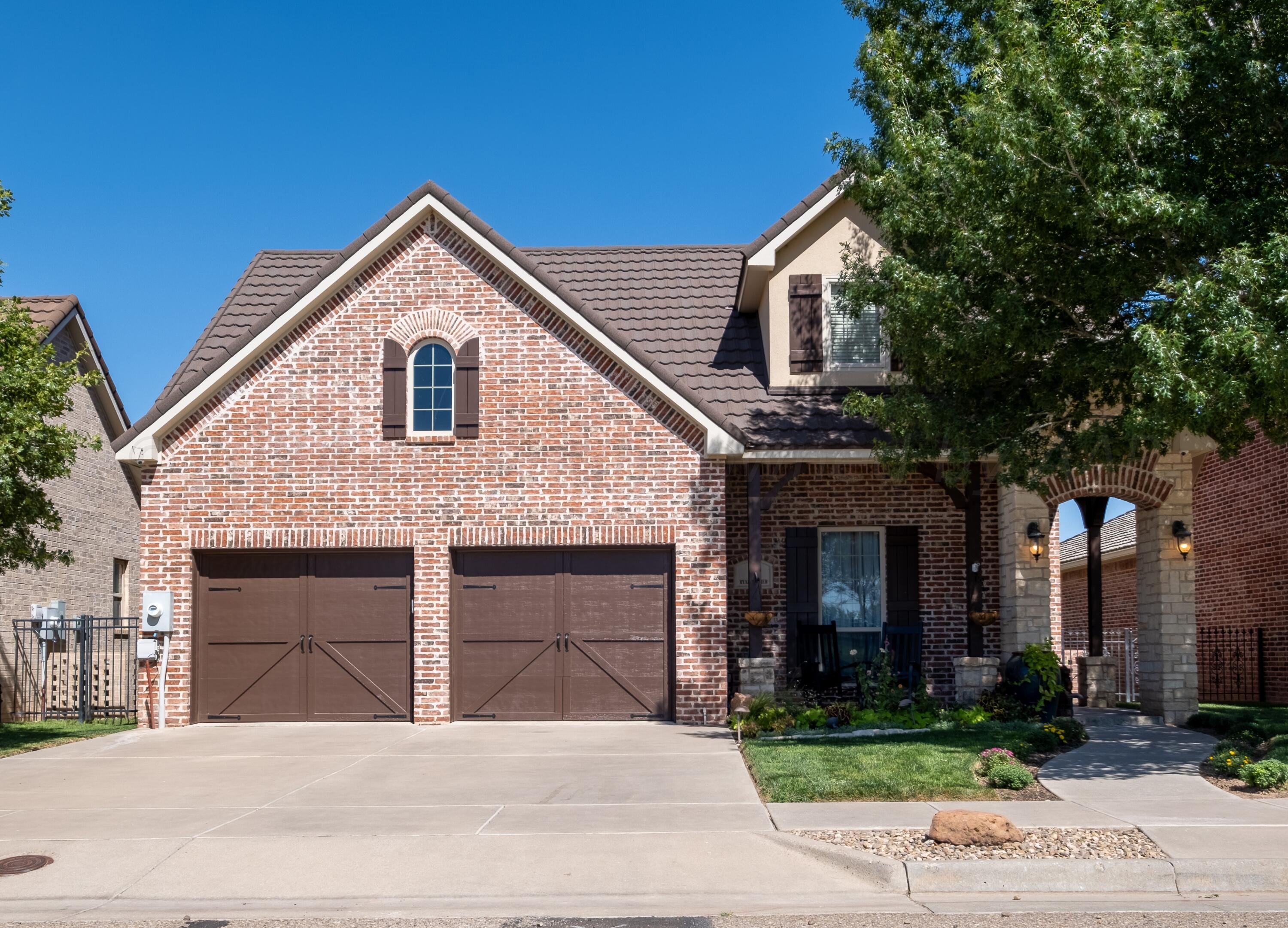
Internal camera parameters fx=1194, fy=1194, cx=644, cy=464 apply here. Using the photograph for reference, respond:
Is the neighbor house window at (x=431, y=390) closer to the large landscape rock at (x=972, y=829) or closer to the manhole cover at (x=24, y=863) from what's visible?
the manhole cover at (x=24, y=863)

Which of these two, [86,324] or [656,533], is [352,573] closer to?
[656,533]

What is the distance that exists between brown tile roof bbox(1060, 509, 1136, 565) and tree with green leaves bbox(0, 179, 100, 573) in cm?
1770

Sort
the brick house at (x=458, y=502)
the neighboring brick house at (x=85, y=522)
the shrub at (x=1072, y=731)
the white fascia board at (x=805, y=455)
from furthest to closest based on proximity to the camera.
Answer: the neighboring brick house at (x=85, y=522), the brick house at (x=458, y=502), the white fascia board at (x=805, y=455), the shrub at (x=1072, y=731)

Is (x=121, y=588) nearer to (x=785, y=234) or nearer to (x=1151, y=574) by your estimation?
(x=785, y=234)

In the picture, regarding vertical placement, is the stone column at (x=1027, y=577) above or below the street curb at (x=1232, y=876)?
above

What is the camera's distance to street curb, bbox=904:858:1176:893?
714 cm

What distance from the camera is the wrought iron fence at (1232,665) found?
63.8 ft

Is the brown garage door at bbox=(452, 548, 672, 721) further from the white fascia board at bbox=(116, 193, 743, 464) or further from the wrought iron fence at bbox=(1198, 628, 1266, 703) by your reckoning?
the wrought iron fence at bbox=(1198, 628, 1266, 703)

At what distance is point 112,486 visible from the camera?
22703 millimetres

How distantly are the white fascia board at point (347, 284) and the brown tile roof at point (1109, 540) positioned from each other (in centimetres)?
1131

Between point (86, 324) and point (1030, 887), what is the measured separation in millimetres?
20062

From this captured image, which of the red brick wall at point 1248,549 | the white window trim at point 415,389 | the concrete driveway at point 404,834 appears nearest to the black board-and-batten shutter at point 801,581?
the concrete driveway at point 404,834

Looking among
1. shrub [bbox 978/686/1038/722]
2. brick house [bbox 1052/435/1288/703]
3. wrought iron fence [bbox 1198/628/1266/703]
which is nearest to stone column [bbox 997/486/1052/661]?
shrub [bbox 978/686/1038/722]

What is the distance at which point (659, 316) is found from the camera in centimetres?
1762
